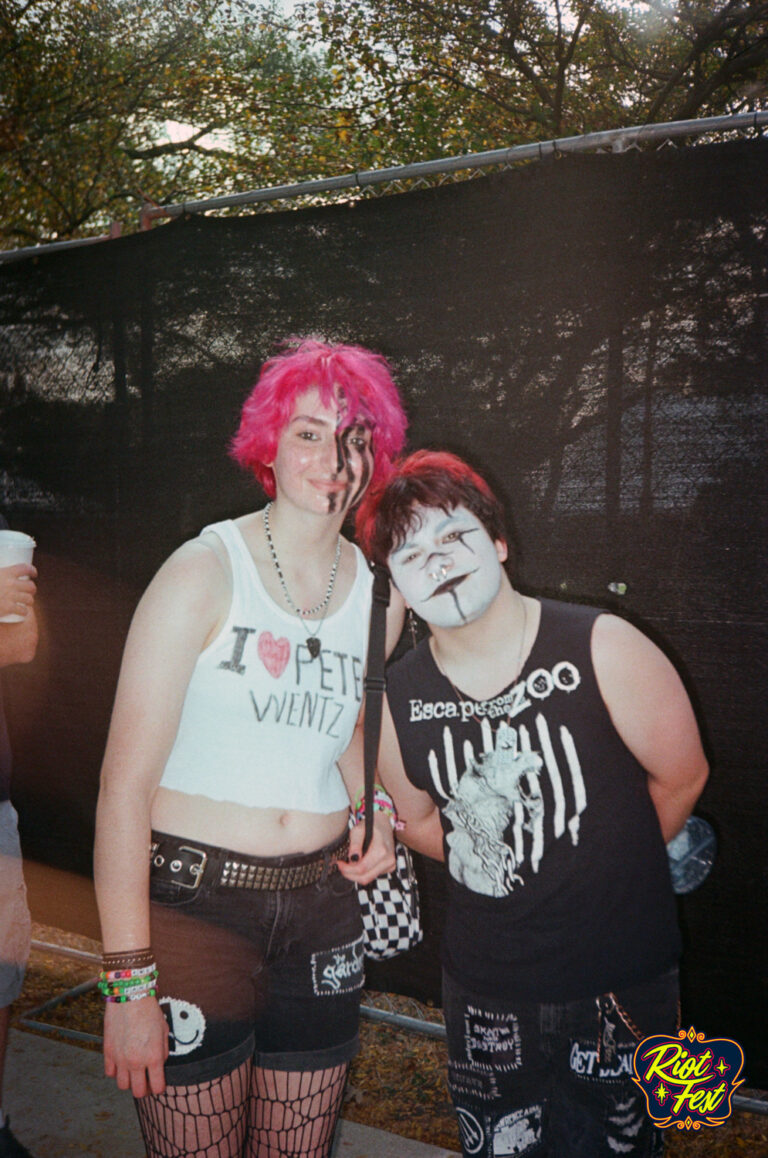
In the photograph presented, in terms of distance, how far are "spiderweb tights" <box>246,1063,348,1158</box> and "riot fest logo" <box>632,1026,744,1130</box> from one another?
2.05ft

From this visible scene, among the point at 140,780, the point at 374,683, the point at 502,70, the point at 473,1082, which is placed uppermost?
the point at 502,70

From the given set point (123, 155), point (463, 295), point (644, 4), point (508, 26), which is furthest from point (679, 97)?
point (463, 295)

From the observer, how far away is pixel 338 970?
6.23ft

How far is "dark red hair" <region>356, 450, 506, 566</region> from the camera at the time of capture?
1.88m

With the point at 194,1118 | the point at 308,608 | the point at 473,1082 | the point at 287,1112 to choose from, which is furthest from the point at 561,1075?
the point at 308,608

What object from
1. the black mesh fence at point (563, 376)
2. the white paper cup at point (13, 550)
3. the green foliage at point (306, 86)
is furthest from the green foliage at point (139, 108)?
the white paper cup at point (13, 550)

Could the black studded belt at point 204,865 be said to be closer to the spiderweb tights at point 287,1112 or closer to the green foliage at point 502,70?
the spiderweb tights at point 287,1112

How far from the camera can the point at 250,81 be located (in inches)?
552

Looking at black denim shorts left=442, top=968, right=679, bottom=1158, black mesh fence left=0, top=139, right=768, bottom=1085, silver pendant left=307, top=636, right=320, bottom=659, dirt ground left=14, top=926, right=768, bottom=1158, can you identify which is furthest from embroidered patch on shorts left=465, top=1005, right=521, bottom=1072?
dirt ground left=14, top=926, right=768, bottom=1158

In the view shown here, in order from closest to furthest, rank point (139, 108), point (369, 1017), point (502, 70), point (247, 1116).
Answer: point (247, 1116) < point (369, 1017) < point (502, 70) < point (139, 108)

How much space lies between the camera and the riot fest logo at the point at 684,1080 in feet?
5.81

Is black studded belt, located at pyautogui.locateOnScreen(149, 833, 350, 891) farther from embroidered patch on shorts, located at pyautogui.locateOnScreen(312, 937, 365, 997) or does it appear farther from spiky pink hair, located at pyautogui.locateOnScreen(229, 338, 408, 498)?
spiky pink hair, located at pyautogui.locateOnScreen(229, 338, 408, 498)

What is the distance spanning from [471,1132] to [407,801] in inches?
25.4

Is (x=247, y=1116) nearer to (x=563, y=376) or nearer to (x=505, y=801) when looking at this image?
(x=505, y=801)
